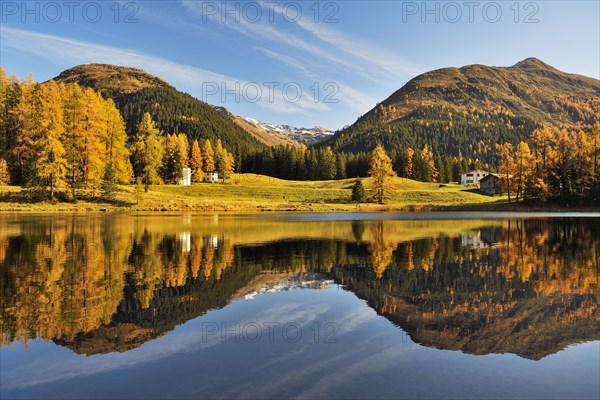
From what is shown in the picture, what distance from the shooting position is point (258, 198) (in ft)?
363

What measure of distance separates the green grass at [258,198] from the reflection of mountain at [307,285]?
4639 centimetres

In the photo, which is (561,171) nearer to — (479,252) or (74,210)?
(479,252)

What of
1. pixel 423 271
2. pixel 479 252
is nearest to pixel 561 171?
pixel 479 252

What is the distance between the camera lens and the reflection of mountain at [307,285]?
396 inches

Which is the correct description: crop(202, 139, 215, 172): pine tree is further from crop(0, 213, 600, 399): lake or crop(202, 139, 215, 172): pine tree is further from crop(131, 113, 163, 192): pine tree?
crop(0, 213, 600, 399): lake

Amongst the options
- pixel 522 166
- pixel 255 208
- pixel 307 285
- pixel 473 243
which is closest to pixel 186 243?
pixel 307 285

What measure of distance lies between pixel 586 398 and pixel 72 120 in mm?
86117

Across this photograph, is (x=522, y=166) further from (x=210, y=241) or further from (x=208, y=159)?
(x=208, y=159)

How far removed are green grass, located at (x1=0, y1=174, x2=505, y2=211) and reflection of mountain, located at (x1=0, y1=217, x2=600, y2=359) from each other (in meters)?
46.4

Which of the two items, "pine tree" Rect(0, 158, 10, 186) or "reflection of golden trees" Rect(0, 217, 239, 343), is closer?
"reflection of golden trees" Rect(0, 217, 239, 343)

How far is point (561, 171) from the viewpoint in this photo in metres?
90.8

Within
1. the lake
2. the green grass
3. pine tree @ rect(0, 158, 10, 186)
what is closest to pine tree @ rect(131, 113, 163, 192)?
the green grass

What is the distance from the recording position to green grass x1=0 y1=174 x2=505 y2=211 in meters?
69.8

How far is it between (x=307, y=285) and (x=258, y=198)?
313ft
